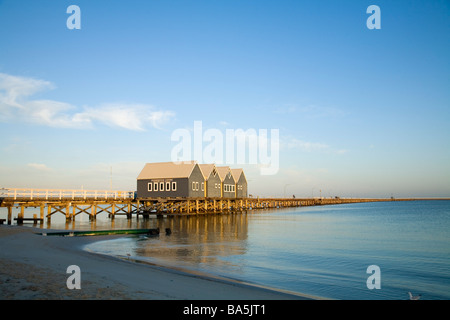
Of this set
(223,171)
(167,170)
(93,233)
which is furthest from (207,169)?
(93,233)

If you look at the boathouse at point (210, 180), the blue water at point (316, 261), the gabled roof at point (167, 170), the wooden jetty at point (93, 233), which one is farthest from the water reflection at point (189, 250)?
the boathouse at point (210, 180)

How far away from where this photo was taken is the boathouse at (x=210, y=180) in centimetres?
6481

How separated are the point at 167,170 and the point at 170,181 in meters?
2.23

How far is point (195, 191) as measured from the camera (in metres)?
60.4

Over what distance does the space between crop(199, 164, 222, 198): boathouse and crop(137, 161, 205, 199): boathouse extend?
2.45 meters

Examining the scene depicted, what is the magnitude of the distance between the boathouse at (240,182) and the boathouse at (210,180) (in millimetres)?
10533

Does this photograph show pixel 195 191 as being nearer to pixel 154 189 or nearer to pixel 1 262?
pixel 154 189

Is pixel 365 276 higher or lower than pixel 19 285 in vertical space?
lower

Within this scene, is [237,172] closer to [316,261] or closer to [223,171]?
[223,171]

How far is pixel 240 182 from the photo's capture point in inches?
3145

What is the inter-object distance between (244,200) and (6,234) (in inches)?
2470

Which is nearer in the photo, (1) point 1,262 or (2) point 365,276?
(1) point 1,262

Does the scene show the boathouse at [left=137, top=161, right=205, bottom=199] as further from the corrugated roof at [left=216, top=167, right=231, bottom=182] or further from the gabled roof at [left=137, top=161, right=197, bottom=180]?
the corrugated roof at [left=216, top=167, right=231, bottom=182]
